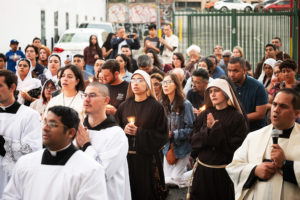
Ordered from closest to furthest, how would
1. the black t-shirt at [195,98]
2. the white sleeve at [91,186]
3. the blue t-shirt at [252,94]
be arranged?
the white sleeve at [91,186] < the blue t-shirt at [252,94] < the black t-shirt at [195,98]

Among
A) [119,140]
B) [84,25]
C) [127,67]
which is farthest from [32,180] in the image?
[84,25]

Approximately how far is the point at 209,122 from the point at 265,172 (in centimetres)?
152

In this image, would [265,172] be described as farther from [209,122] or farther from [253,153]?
[209,122]

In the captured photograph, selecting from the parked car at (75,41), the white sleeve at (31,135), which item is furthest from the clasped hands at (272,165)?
the parked car at (75,41)

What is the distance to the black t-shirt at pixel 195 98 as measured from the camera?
923 cm

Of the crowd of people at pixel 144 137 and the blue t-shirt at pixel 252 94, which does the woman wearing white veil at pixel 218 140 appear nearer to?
the crowd of people at pixel 144 137

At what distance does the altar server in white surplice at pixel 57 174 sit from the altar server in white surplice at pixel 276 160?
4.58 feet

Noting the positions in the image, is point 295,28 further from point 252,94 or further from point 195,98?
point 252,94

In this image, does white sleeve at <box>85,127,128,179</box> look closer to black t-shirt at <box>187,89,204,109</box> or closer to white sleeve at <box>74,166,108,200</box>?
white sleeve at <box>74,166,108,200</box>

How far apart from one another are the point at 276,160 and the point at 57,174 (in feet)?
6.06

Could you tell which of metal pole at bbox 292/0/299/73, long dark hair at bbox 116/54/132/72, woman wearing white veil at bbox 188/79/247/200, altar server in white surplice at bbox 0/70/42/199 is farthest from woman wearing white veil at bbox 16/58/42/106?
metal pole at bbox 292/0/299/73

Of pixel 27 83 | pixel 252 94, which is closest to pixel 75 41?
pixel 27 83

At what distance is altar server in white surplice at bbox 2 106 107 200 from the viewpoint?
4377 millimetres

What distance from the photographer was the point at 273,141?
16.2ft
